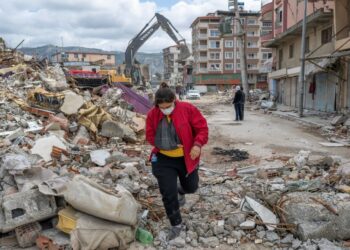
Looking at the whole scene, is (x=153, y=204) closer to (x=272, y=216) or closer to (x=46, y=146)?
(x=272, y=216)

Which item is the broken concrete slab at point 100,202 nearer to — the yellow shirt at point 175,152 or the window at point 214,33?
the yellow shirt at point 175,152

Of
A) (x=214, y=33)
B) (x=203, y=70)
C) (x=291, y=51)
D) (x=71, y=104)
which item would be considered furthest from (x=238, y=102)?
(x=214, y=33)

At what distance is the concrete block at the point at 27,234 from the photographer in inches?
157

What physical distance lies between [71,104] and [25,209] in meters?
→ 7.24

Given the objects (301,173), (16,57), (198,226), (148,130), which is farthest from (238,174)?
(16,57)

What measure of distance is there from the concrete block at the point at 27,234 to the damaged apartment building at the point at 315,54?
12828 millimetres

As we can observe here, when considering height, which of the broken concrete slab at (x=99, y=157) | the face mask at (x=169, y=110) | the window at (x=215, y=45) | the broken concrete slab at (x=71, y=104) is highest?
the window at (x=215, y=45)

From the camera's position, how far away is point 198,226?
14.3 feet

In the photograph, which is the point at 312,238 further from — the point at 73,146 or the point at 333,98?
the point at 333,98

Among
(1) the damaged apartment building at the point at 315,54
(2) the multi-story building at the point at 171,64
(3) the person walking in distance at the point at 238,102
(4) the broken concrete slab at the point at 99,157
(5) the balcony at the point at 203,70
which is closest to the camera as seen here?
(4) the broken concrete slab at the point at 99,157

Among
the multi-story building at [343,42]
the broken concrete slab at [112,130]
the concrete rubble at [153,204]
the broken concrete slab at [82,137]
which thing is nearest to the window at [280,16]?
the multi-story building at [343,42]

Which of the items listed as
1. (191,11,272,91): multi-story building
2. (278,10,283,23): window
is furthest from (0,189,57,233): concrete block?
(191,11,272,91): multi-story building

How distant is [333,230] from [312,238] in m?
0.24

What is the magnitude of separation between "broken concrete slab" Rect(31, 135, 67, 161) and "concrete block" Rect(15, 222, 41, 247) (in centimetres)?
318
